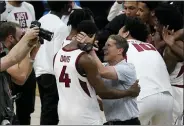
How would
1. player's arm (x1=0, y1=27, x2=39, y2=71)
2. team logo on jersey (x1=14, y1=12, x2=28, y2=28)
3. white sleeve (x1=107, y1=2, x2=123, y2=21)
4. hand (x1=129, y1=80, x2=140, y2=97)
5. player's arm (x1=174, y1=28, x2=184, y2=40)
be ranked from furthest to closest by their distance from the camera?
1. white sleeve (x1=107, y1=2, x2=123, y2=21)
2. team logo on jersey (x1=14, y1=12, x2=28, y2=28)
3. player's arm (x1=174, y1=28, x2=184, y2=40)
4. hand (x1=129, y1=80, x2=140, y2=97)
5. player's arm (x1=0, y1=27, x2=39, y2=71)

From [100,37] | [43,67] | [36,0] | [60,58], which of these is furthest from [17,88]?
[36,0]

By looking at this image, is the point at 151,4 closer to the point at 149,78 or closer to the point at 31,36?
the point at 149,78

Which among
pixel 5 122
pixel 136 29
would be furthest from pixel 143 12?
pixel 5 122

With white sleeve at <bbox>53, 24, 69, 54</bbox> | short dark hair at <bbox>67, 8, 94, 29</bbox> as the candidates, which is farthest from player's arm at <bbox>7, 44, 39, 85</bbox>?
white sleeve at <bbox>53, 24, 69, 54</bbox>

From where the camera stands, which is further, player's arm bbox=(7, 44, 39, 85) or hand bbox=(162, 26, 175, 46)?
hand bbox=(162, 26, 175, 46)

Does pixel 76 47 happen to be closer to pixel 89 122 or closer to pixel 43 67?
pixel 89 122

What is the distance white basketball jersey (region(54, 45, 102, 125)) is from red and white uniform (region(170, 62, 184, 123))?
4.86 ft

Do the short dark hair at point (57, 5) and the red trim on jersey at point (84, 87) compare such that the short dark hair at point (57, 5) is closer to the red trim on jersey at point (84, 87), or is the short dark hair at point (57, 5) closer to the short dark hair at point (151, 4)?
the short dark hair at point (151, 4)

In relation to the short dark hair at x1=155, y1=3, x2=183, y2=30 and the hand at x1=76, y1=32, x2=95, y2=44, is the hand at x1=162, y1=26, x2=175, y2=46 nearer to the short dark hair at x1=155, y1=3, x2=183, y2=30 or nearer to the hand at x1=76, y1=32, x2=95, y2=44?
the short dark hair at x1=155, y1=3, x2=183, y2=30

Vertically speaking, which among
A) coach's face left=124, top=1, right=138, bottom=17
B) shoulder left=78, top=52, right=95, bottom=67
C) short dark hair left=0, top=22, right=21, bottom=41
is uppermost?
short dark hair left=0, top=22, right=21, bottom=41

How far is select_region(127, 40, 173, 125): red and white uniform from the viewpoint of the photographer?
227 inches

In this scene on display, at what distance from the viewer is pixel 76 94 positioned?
5.10 meters

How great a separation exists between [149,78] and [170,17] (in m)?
0.89

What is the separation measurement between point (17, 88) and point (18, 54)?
1.90 m
